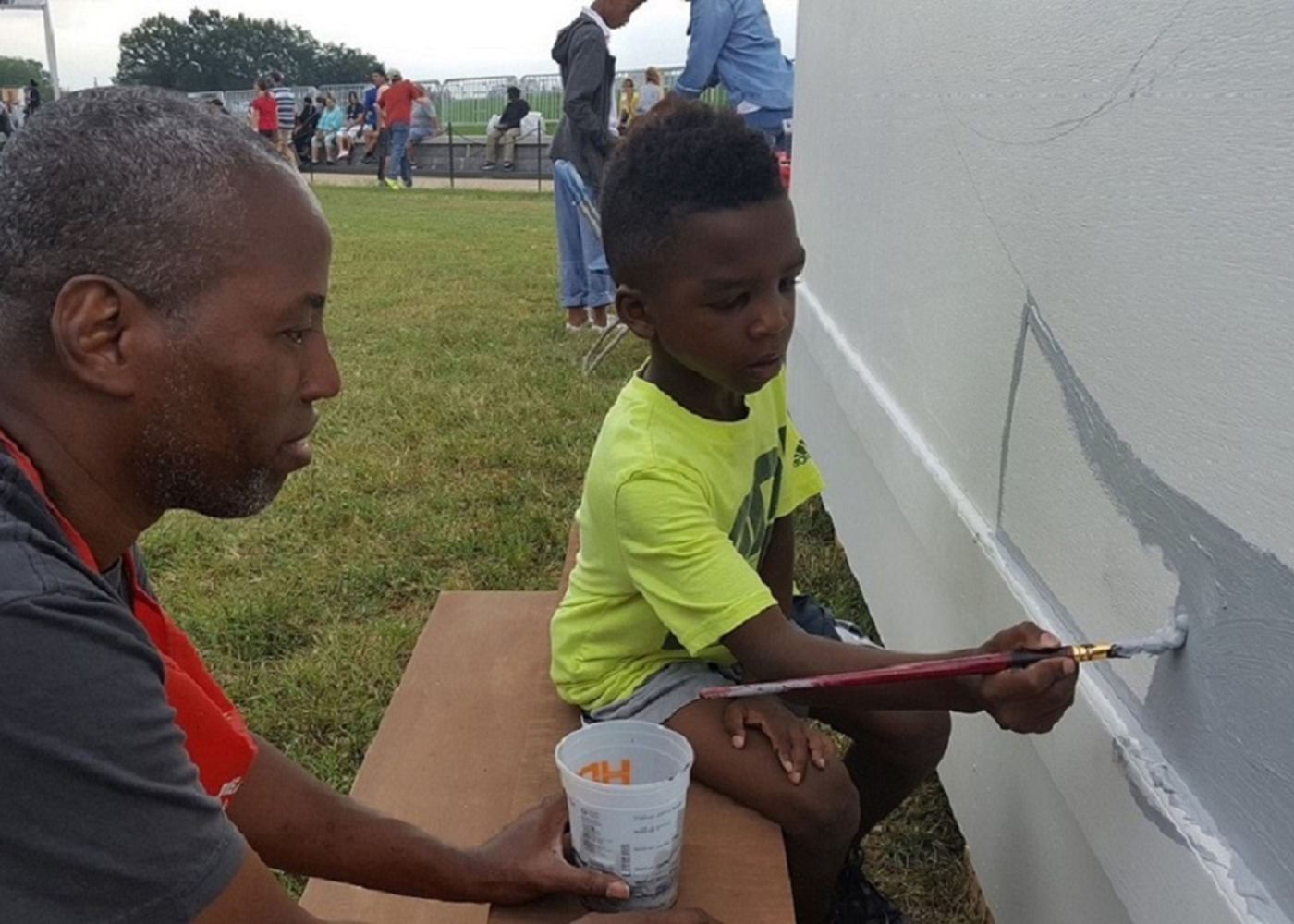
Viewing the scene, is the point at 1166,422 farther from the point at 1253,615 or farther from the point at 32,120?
the point at 32,120

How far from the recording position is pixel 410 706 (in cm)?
254

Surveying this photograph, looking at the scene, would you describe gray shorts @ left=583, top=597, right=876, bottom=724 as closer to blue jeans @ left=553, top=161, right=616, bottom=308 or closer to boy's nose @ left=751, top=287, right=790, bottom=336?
boy's nose @ left=751, top=287, right=790, bottom=336

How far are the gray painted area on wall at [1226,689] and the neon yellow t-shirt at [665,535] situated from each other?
596 mm

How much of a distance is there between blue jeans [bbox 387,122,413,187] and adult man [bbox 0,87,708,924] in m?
23.6

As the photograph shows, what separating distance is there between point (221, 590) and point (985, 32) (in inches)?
110

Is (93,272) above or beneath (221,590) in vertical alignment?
above

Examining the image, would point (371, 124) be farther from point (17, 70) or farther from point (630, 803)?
point (17, 70)

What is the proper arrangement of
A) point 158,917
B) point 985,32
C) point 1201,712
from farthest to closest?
point 985,32 → point 1201,712 → point 158,917

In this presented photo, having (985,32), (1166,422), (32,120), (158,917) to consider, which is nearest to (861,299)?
(985,32)

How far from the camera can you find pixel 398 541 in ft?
13.6

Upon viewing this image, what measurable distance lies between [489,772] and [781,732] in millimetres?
626

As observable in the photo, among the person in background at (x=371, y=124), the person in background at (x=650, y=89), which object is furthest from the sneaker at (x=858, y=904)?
the person in background at (x=371, y=124)

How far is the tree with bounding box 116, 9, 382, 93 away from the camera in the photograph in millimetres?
74375

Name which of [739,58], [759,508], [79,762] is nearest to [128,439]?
[79,762]
